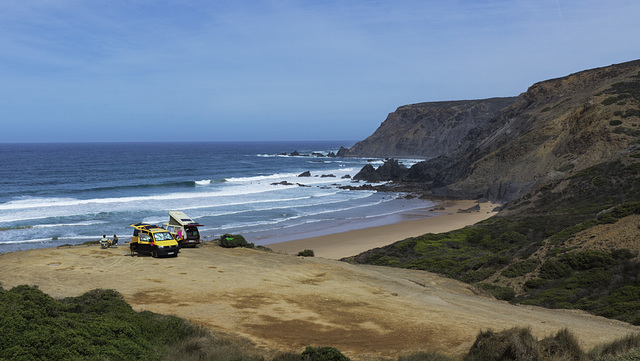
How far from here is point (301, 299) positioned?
15.2m

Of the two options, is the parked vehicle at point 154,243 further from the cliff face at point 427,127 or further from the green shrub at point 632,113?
the cliff face at point 427,127

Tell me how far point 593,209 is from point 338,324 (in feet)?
74.0

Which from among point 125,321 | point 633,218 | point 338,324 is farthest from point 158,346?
point 633,218

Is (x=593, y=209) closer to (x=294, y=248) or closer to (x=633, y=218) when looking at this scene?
(x=633, y=218)

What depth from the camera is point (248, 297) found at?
50.0ft

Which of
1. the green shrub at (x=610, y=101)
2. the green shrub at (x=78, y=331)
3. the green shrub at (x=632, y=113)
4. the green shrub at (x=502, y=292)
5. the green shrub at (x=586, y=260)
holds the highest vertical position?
the green shrub at (x=610, y=101)

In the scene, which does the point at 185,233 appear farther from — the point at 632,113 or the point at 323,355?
the point at 632,113

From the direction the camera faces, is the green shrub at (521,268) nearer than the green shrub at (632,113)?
Yes

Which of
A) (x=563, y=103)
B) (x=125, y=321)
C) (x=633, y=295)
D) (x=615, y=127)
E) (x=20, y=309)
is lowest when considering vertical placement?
(x=633, y=295)

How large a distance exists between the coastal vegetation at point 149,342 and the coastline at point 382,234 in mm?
17393

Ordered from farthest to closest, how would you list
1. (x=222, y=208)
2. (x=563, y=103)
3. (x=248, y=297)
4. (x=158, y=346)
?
(x=563, y=103)
(x=222, y=208)
(x=248, y=297)
(x=158, y=346)

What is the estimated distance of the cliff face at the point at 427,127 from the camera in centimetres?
13838

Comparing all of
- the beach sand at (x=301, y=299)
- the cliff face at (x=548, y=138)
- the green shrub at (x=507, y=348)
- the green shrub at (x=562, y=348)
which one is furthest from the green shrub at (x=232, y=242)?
the cliff face at (x=548, y=138)

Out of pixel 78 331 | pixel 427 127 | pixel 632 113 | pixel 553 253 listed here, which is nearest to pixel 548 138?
pixel 632 113
